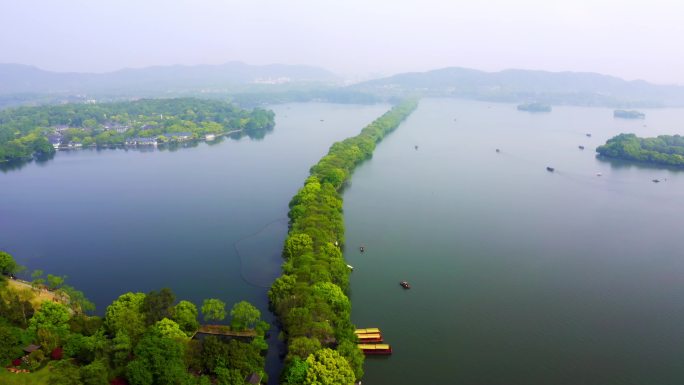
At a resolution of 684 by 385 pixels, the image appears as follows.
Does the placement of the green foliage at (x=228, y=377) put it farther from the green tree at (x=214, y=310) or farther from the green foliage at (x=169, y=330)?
the green tree at (x=214, y=310)

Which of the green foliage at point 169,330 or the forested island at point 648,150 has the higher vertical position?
the forested island at point 648,150

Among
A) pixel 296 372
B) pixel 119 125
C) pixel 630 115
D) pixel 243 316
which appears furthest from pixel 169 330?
pixel 630 115

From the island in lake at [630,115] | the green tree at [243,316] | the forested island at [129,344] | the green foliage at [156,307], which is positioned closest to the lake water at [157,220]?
the green tree at [243,316]

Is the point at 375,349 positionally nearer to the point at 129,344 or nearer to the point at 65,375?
the point at 129,344

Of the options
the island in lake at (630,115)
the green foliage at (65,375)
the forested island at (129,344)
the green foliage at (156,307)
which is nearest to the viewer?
the green foliage at (65,375)

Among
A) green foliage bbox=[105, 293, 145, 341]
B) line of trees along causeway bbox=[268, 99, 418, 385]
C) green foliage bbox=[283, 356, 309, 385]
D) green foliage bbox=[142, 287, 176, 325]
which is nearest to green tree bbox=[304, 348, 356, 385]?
line of trees along causeway bbox=[268, 99, 418, 385]

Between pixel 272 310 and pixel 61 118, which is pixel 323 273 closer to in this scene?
pixel 272 310
